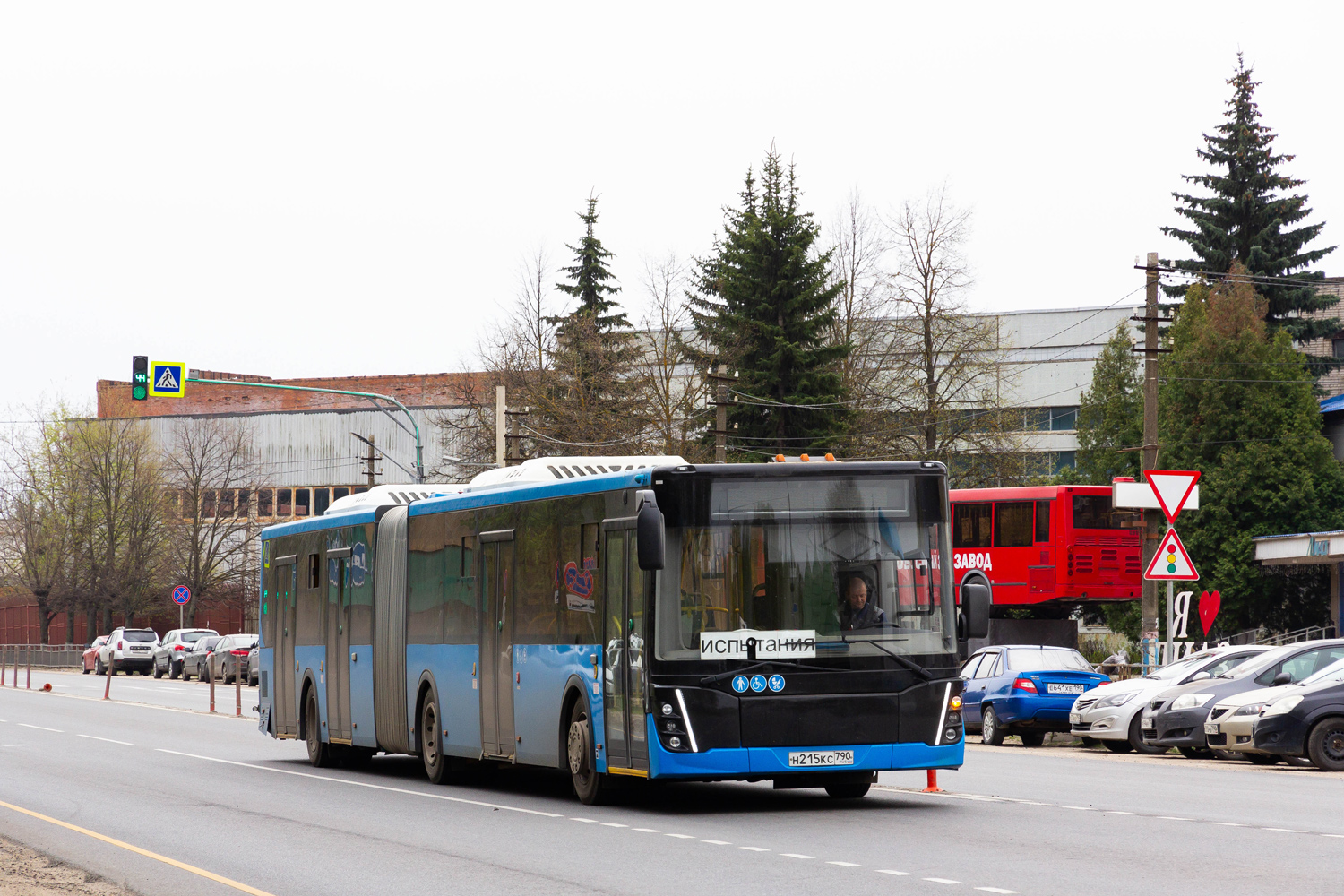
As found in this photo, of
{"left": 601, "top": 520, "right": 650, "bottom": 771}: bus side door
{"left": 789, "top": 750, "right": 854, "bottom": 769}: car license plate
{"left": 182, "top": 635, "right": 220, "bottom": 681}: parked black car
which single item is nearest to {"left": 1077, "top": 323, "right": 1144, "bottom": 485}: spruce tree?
{"left": 182, "top": 635, "right": 220, "bottom": 681}: parked black car

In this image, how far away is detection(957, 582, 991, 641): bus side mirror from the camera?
14.5m

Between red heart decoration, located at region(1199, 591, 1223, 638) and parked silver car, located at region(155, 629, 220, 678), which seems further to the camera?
parked silver car, located at region(155, 629, 220, 678)

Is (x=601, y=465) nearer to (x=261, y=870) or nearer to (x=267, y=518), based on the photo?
(x=261, y=870)

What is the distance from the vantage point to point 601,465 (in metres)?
17.3

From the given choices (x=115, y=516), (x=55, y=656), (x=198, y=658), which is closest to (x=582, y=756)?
(x=198, y=658)

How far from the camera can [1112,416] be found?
6469 centimetres

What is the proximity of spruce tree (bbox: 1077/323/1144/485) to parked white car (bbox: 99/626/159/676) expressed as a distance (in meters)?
34.7

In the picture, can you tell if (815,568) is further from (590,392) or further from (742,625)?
(590,392)

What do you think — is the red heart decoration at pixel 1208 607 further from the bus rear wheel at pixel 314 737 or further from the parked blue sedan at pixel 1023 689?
the bus rear wheel at pixel 314 737

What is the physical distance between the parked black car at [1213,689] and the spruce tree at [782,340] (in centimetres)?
3051

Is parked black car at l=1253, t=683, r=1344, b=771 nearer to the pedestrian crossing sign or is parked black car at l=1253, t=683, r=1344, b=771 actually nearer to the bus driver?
the bus driver

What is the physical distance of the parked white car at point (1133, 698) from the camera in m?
24.8

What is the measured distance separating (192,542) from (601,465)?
67.0 metres

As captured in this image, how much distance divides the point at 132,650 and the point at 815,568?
56.0 meters
